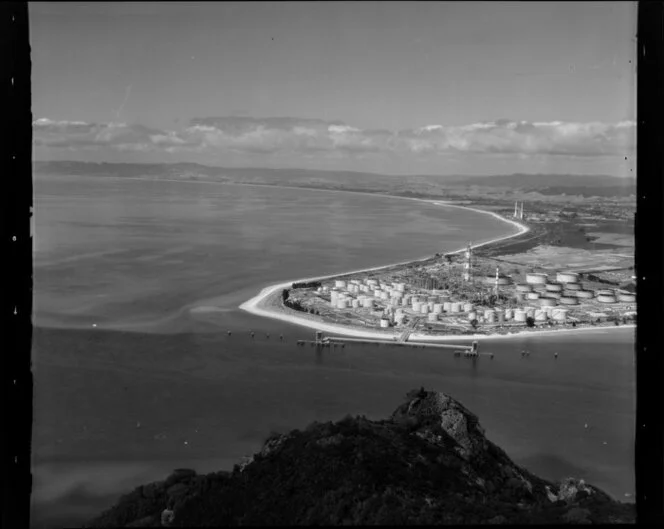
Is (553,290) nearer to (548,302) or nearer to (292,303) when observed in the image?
(548,302)

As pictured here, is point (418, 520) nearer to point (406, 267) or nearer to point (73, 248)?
point (406, 267)

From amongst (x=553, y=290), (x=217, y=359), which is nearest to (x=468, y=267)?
(x=553, y=290)

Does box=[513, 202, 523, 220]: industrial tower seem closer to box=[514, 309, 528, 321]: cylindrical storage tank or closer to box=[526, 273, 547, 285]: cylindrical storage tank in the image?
box=[526, 273, 547, 285]: cylindrical storage tank

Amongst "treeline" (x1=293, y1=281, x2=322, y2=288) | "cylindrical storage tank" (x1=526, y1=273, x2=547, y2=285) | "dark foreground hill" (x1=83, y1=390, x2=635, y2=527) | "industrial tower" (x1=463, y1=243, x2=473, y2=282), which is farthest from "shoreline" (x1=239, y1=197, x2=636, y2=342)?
"dark foreground hill" (x1=83, y1=390, x2=635, y2=527)

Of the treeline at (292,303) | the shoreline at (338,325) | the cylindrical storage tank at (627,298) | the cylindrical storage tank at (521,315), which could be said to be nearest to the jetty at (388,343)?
the shoreline at (338,325)

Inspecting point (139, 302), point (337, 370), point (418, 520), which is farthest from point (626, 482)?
point (139, 302)

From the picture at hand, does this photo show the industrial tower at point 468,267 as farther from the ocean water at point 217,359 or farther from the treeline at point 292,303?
the treeline at point 292,303

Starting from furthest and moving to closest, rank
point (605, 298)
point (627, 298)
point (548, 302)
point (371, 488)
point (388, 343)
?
point (548, 302) → point (388, 343) → point (605, 298) → point (627, 298) → point (371, 488)
